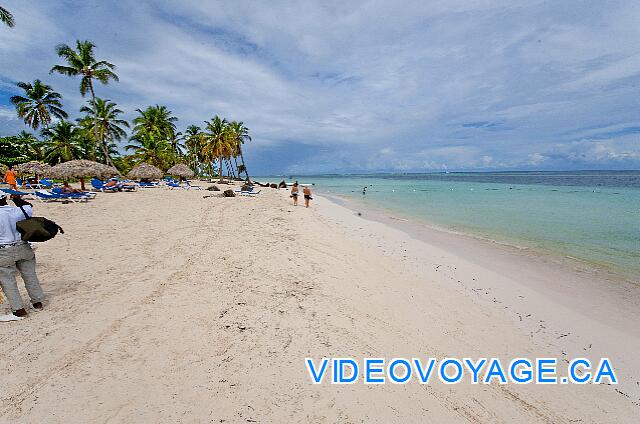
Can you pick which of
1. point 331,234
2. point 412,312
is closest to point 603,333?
point 412,312

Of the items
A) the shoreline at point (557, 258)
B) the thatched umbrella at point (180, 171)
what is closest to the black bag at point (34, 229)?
the shoreline at point (557, 258)

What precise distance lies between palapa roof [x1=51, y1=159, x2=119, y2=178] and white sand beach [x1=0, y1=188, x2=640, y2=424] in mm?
15241

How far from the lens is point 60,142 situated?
1282 inches

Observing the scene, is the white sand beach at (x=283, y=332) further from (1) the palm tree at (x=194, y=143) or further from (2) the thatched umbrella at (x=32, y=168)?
(1) the palm tree at (x=194, y=143)

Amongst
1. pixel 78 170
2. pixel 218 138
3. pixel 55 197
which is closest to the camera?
pixel 55 197

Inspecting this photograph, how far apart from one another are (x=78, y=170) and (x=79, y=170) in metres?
0.05

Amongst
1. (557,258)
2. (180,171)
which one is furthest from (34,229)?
(180,171)

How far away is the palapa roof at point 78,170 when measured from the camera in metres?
19.0

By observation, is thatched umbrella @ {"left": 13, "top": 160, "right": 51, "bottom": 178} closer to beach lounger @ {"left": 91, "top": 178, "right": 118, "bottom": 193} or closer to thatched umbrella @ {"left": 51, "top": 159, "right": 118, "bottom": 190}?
beach lounger @ {"left": 91, "top": 178, "right": 118, "bottom": 193}

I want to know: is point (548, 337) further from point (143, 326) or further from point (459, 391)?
point (143, 326)

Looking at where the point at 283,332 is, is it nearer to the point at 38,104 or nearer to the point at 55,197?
the point at 55,197

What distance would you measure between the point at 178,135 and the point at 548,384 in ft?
175

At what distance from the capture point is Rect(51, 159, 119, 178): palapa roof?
1905 centimetres

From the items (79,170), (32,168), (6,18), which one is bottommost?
(79,170)
